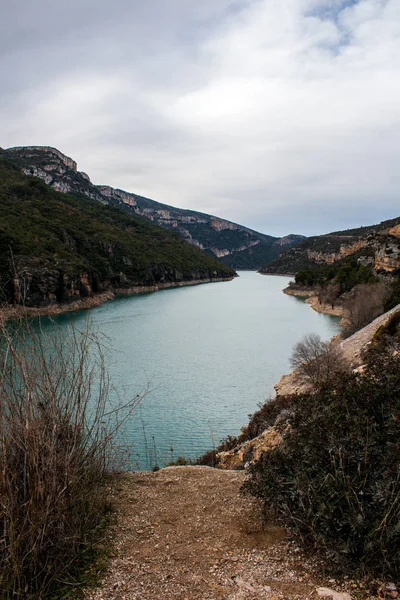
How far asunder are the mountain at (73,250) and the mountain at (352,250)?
2493cm

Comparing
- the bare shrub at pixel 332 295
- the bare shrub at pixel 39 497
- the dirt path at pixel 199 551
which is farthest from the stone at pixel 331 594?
Answer: the bare shrub at pixel 332 295

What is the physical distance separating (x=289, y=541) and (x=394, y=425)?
1416mm

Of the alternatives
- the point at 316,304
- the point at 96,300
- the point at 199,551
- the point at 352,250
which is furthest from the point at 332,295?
the point at 199,551

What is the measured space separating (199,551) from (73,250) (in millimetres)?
60416

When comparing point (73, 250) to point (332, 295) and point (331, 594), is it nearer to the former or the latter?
point (332, 295)

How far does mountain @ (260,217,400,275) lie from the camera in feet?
141

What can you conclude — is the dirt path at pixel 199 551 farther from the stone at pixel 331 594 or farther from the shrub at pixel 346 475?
the shrub at pixel 346 475

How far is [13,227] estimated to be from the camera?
47.9 meters

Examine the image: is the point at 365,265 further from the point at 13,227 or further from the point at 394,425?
the point at 394,425

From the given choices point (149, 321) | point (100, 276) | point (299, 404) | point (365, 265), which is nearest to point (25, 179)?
point (100, 276)

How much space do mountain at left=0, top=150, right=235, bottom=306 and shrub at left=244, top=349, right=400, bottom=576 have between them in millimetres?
17923

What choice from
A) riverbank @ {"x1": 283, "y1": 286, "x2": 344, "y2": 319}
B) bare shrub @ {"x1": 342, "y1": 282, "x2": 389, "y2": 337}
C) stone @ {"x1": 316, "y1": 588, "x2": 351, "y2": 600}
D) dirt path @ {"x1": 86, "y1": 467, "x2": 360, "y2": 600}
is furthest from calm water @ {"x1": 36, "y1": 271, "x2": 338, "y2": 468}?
bare shrub @ {"x1": 342, "y1": 282, "x2": 389, "y2": 337}

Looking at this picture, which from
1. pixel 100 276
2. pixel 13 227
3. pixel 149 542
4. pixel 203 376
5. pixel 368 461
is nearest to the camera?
pixel 368 461

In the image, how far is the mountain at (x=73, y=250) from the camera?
43.5 metres
